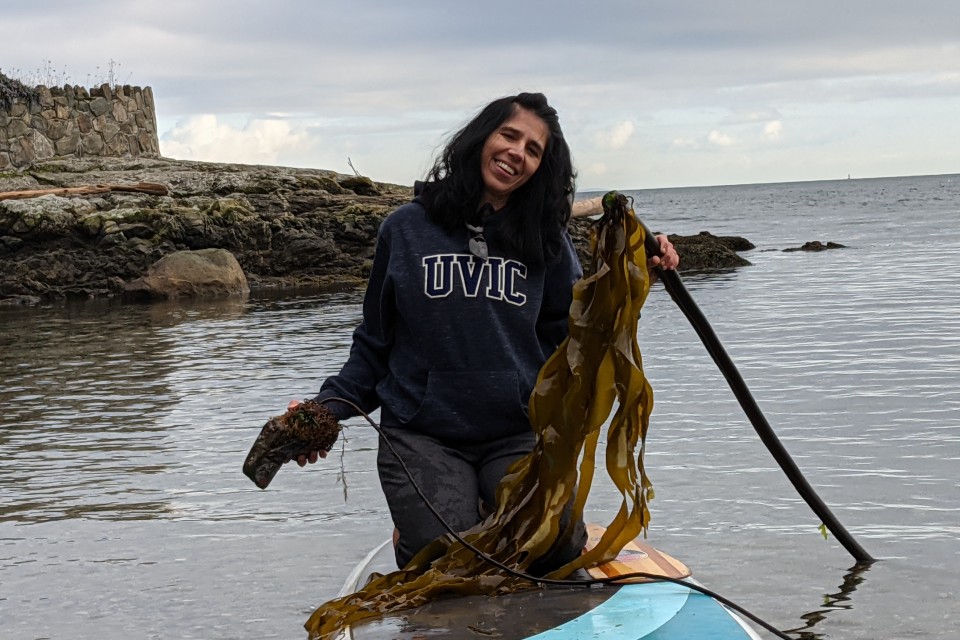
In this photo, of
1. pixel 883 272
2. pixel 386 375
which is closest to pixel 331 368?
pixel 386 375

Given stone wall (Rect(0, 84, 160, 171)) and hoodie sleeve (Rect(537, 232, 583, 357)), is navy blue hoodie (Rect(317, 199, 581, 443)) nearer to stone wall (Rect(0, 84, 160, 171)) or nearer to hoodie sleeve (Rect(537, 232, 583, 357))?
hoodie sleeve (Rect(537, 232, 583, 357))

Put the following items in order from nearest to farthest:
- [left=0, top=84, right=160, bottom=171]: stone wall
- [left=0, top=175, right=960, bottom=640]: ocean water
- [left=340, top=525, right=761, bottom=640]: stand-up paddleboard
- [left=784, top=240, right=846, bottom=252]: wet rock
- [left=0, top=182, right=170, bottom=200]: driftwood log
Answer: [left=340, top=525, right=761, bottom=640]: stand-up paddleboard
[left=0, top=175, right=960, bottom=640]: ocean water
[left=0, top=182, right=170, bottom=200]: driftwood log
[left=0, top=84, right=160, bottom=171]: stone wall
[left=784, top=240, right=846, bottom=252]: wet rock

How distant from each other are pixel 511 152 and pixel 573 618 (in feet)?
5.42

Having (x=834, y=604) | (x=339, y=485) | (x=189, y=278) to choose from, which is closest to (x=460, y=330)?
(x=834, y=604)

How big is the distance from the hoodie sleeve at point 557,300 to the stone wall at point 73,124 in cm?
3037

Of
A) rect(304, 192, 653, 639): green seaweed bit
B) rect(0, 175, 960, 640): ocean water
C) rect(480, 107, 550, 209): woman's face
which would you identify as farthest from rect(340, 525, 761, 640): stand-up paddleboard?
rect(480, 107, 550, 209): woman's face

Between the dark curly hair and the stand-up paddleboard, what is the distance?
1210 mm

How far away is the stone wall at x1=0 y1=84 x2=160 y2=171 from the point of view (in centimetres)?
3234

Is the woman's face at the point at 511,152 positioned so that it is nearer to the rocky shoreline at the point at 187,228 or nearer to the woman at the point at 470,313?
the woman at the point at 470,313

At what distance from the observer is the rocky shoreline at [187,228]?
25578 millimetres

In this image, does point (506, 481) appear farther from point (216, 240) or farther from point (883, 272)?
point (216, 240)

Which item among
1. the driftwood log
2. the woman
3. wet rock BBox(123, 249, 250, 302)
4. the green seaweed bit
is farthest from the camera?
the driftwood log

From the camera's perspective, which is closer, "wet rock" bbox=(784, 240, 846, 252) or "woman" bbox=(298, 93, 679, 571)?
"woman" bbox=(298, 93, 679, 571)

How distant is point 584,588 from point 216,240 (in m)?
24.1
